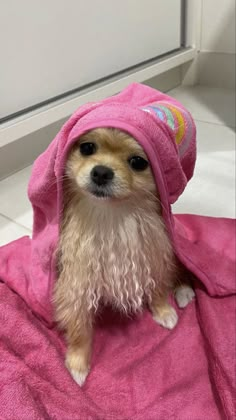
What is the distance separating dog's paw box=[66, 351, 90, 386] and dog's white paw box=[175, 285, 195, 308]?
280 millimetres

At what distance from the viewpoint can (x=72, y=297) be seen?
35.2 inches

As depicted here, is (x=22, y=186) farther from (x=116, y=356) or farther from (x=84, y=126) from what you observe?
(x=84, y=126)

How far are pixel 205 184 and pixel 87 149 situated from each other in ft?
2.80

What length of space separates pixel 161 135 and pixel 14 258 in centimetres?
57

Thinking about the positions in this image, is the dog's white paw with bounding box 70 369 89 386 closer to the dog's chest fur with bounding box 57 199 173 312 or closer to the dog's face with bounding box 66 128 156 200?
the dog's chest fur with bounding box 57 199 173 312

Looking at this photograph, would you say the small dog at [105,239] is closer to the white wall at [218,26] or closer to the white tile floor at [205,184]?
the white tile floor at [205,184]

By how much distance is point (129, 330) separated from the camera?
103 cm

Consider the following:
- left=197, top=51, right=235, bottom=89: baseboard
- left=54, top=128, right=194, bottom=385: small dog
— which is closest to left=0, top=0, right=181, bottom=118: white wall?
left=197, top=51, right=235, bottom=89: baseboard

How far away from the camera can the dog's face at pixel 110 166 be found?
0.70 m

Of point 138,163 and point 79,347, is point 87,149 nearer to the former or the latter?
point 138,163

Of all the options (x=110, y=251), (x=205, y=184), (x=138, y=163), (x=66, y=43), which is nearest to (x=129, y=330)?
(x=110, y=251)

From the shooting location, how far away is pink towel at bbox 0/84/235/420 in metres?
0.75

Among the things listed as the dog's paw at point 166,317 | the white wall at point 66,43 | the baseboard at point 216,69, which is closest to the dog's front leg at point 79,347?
the dog's paw at point 166,317

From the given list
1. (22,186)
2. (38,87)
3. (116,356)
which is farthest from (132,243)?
(38,87)
